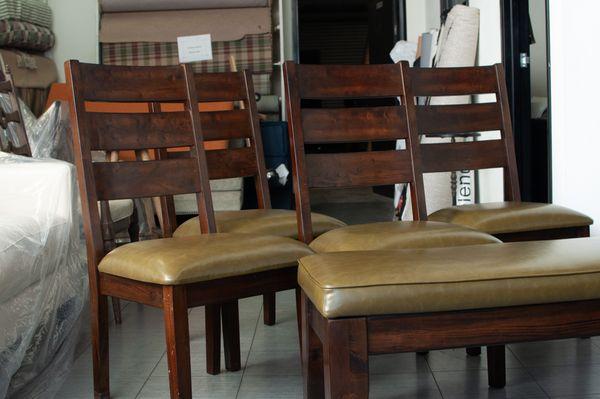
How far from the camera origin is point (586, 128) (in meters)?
3.07

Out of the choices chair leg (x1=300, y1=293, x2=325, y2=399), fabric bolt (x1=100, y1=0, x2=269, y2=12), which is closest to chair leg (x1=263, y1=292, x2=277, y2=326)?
chair leg (x1=300, y1=293, x2=325, y2=399)

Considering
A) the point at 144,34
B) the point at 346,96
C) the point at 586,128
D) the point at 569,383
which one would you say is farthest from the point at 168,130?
the point at 144,34

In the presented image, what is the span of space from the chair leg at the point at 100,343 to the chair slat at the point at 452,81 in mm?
1239

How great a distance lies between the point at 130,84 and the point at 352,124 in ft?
2.26

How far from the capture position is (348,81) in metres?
2.52

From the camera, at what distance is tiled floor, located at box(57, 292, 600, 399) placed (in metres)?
2.24

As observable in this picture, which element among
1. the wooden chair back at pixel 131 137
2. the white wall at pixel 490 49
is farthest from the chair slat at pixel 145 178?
the white wall at pixel 490 49

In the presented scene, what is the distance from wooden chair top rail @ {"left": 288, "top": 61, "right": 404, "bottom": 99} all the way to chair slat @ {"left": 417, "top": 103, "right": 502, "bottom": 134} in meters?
0.17

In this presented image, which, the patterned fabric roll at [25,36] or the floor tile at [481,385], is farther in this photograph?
the patterned fabric roll at [25,36]

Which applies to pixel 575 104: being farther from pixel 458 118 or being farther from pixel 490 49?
pixel 490 49

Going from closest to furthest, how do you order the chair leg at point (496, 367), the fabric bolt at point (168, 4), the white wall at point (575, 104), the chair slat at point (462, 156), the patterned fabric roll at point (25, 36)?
the chair leg at point (496, 367), the chair slat at point (462, 156), the white wall at point (575, 104), the patterned fabric roll at point (25, 36), the fabric bolt at point (168, 4)

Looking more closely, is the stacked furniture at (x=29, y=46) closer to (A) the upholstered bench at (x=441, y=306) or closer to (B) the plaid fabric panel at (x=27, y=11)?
(B) the plaid fabric panel at (x=27, y=11)

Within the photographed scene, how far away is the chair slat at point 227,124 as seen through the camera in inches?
114

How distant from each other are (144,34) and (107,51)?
33 centimetres
